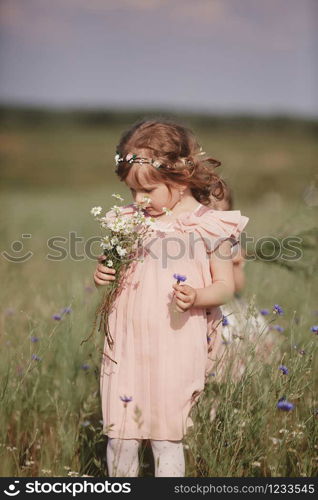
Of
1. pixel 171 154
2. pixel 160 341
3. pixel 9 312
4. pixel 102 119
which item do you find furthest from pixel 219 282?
pixel 102 119

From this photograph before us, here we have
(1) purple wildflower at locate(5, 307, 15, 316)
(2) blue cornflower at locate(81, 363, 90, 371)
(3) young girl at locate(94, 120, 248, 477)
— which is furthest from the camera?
(1) purple wildflower at locate(5, 307, 15, 316)

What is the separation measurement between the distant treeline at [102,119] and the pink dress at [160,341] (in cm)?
3034

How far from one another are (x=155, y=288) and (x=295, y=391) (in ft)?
2.40

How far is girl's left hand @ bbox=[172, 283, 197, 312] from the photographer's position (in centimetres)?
236

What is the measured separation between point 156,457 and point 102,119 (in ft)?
125

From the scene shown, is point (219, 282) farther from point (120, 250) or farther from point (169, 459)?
point (169, 459)

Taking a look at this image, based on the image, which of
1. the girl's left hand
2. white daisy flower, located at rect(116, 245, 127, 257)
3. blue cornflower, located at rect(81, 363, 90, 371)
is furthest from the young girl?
blue cornflower, located at rect(81, 363, 90, 371)

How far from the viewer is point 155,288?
98.5 inches

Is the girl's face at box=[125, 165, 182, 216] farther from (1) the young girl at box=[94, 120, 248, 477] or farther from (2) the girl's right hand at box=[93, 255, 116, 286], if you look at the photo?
(2) the girl's right hand at box=[93, 255, 116, 286]

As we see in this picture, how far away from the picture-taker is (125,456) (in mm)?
2494

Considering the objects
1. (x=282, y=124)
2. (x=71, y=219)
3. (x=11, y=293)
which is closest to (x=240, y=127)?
(x=282, y=124)

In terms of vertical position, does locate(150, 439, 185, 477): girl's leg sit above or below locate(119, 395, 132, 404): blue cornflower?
below

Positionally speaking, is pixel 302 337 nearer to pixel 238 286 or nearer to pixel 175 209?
pixel 238 286

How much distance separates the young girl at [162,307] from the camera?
2.45 m
